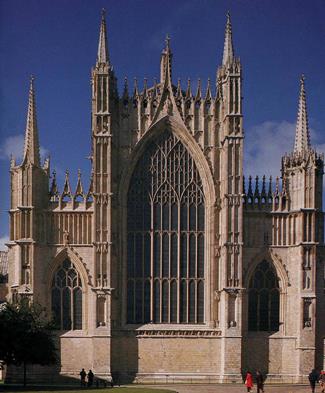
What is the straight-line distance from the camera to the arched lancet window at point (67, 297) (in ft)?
171

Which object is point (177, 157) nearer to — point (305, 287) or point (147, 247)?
point (147, 247)

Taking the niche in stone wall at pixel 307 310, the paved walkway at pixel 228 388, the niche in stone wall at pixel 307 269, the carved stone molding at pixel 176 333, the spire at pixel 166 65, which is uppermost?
the spire at pixel 166 65

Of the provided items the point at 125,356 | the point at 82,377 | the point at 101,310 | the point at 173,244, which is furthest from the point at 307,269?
the point at 82,377

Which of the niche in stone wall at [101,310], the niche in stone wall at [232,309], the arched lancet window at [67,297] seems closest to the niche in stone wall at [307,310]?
the niche in stone wall at [232,309]

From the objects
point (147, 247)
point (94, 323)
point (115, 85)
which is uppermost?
point (115, 85)

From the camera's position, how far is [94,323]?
51062 mm

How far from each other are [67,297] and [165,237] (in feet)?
27.8

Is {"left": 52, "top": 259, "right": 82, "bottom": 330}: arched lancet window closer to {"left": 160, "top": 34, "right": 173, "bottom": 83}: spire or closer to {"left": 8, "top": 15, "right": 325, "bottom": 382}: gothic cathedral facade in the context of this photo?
{"left": 8, "top": 15, "right": 325, "bottom": 382}: gothic cathedral facade

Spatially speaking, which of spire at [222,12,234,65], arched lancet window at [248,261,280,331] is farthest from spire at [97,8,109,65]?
arched lancet window at [248,261,280,331]

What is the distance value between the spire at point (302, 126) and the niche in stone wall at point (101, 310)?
60.1 feet

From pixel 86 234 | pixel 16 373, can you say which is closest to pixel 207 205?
pixel 86 234

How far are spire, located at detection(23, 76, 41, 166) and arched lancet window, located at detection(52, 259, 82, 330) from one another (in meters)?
8.04

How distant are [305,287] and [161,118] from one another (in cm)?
1641

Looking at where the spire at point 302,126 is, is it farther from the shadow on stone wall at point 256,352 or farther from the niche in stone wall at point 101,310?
the niche in stone wall at point 101,310
